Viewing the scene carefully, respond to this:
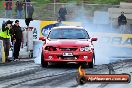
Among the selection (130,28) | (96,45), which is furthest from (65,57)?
(130,28)

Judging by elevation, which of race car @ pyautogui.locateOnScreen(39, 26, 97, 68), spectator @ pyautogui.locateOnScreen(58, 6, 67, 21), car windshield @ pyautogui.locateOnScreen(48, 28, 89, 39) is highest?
spectator @ pyautogui.locateOnScreen(58, 6, 67, 21)

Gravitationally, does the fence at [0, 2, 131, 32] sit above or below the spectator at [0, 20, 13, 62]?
→ above

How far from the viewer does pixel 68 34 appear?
61.0 ft

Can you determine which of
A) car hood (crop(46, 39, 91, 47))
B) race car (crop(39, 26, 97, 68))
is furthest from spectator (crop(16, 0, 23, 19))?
race car (crop(39, 26, 97, 68))

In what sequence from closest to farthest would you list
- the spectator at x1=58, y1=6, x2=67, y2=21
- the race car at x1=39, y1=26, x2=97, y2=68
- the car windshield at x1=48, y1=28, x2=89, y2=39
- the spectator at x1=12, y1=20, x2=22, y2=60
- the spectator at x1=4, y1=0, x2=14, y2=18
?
the race car at x1=39, y1=26, x2=97, y2=68 → the car windshield at x1=48, y1=28, x2=89, y2=39 → the spectator at x1=12, y1=20, x2=22, y2=60 → the spectator at x1=58, y1=6, x2=67, y2=21 → the spectator at x1=4, y1=0, x2=14, y2=18

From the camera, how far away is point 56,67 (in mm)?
17766

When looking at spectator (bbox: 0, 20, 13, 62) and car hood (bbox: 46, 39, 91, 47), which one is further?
spectator (bbox: 0, 20, 13, 62)

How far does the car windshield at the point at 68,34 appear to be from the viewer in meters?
18.4

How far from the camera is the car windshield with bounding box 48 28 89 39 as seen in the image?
18.4 m

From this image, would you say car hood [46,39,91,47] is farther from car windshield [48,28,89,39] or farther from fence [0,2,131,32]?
fence [0,2,131,32]

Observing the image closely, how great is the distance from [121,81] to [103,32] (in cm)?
2207

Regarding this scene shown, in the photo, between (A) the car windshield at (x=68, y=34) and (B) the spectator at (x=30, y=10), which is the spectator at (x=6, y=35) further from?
(B) the spectator at (x=30, y=10)

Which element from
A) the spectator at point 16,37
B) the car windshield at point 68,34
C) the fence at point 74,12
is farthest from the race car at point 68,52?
the fence at point 74,12

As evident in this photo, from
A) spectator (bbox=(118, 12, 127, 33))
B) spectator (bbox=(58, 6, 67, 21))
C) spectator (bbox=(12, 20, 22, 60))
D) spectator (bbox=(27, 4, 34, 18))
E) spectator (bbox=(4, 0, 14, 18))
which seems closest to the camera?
spectator (bbox=(12, 20, 22, 60))
